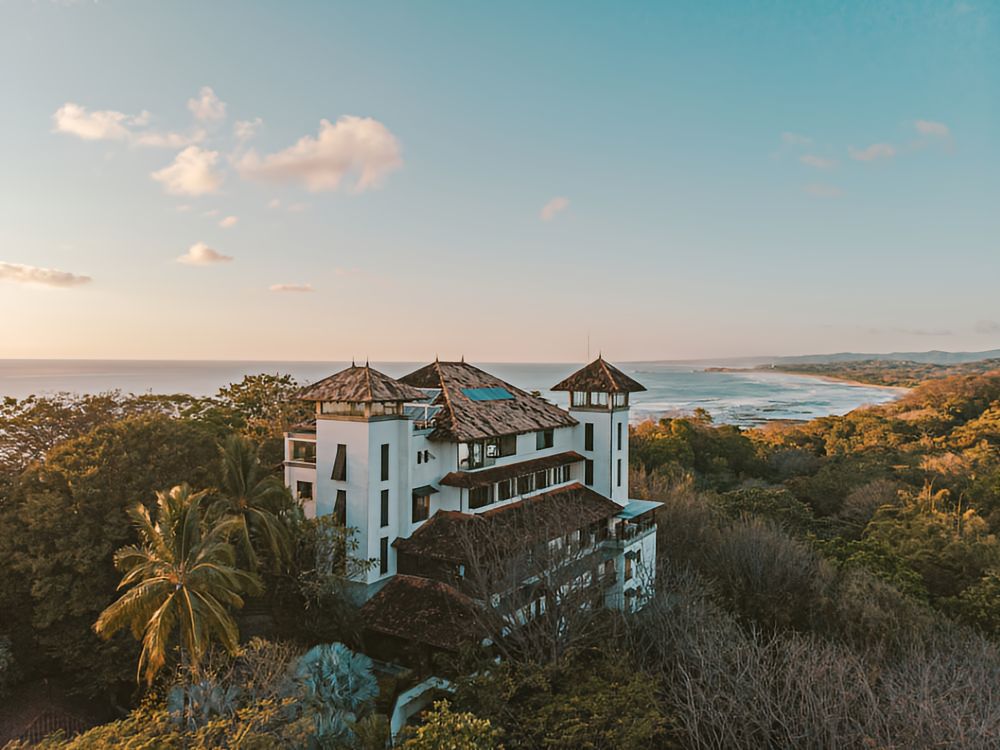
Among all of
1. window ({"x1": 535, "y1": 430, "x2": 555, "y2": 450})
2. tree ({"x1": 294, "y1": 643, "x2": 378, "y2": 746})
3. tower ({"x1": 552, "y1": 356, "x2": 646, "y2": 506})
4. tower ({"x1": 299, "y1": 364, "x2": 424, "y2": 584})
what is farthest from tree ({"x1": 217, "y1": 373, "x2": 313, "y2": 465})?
tree ({"x1": 294, "y1": 643, "x2": 378, "y2": 746})

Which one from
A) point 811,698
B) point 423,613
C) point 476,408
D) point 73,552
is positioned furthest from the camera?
point 476,408

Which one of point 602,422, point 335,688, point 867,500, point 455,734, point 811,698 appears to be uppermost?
point 602,422

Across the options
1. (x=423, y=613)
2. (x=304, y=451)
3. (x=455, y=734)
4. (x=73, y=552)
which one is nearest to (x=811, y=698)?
(x=455, y=734)

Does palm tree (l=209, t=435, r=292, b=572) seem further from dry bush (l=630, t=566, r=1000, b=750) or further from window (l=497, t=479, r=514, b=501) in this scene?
dry bush (l=630, t=566, r=1000, b=750)

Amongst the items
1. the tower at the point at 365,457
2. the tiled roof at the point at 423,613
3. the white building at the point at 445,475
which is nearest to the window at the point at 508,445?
the white building at the point at 445,475

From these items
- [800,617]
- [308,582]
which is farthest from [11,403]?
[800,617]

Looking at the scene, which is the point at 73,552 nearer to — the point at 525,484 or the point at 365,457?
the point at 365,457

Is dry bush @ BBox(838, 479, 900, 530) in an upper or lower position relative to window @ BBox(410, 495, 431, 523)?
lower

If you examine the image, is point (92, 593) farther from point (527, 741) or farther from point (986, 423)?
point (986, 423)
